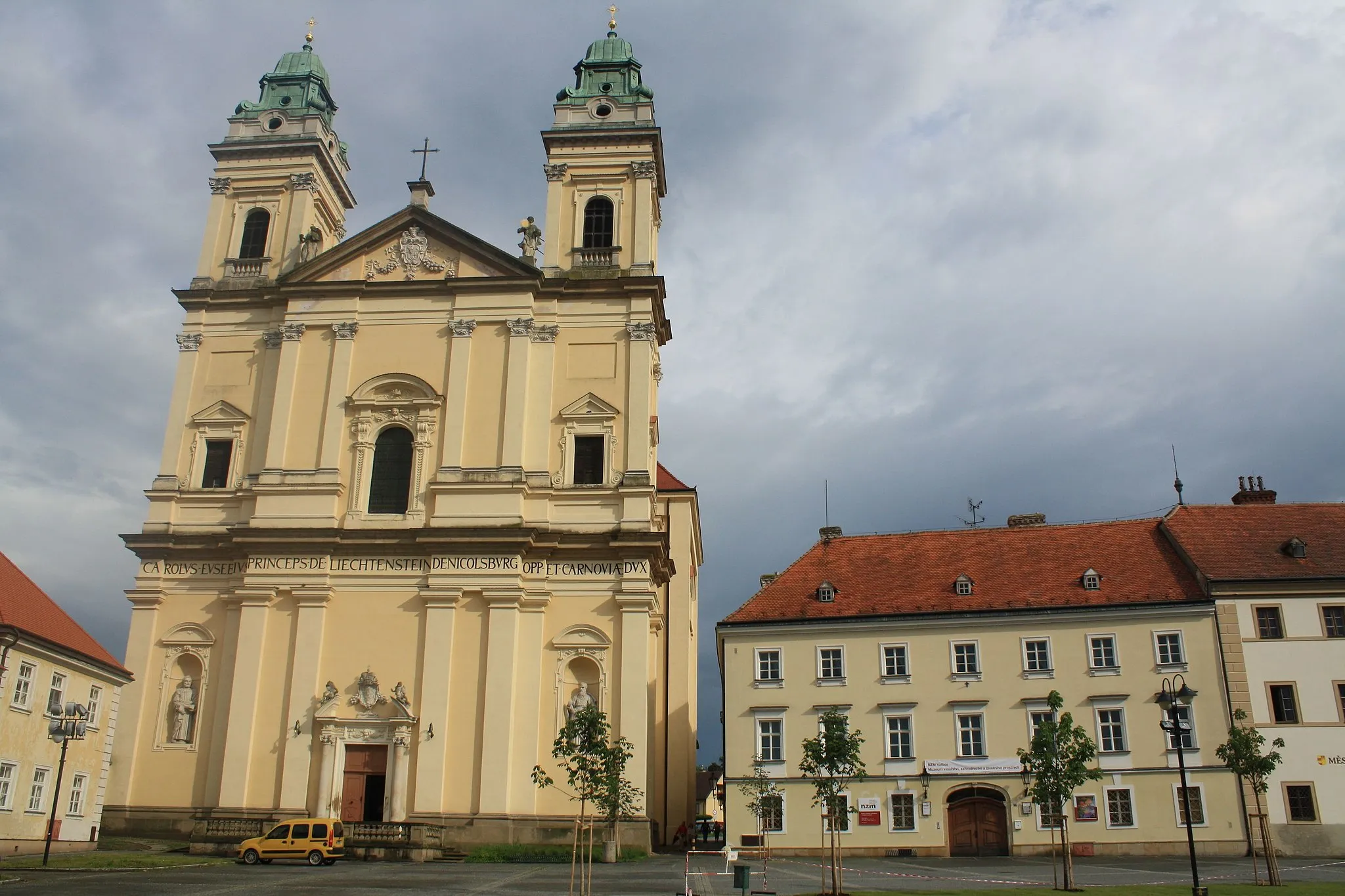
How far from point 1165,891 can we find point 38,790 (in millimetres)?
26294

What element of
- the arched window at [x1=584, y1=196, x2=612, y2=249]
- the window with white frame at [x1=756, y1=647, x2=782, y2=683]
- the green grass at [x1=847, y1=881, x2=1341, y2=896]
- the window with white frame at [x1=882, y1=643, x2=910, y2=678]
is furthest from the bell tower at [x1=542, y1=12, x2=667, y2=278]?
the green grass at [x1=847, y1=881, x2=1341, y2=896]

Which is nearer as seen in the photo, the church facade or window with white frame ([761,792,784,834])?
the church facade

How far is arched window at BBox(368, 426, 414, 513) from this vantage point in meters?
37.0

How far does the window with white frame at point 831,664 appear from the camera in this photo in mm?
38719

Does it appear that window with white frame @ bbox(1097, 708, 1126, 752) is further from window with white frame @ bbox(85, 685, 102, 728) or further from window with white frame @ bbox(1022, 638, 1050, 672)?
window with white frame @ bbox(85, 685, 102, 728)

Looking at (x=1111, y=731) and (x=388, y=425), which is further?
(x=388, y=425)

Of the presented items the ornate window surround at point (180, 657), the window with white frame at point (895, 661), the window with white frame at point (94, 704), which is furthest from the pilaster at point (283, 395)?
the window with white frame at point (895, 661)

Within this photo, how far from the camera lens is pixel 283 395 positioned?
3825 cm

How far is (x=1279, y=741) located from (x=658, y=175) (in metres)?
28.0

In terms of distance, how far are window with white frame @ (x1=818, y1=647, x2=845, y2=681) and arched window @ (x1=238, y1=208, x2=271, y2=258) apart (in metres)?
24.9

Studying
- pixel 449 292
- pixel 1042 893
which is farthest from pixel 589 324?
pixel 1042 893

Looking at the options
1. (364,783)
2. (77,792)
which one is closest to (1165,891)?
(364,783)

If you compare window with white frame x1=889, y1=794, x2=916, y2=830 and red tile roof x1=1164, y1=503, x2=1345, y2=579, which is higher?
red tile roof x1=1164, y1=503, x2=1345, y2=579

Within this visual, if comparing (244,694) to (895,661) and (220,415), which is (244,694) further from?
(895,661)
